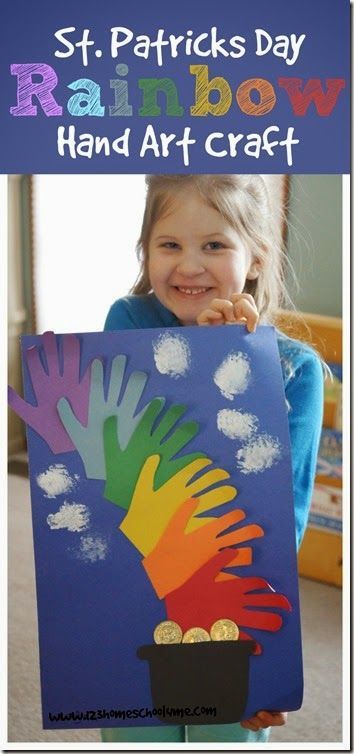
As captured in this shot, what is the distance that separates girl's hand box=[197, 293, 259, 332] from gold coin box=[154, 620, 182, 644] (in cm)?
35

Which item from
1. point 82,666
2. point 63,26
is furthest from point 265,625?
point 63,26

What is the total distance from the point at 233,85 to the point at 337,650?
1582 mm

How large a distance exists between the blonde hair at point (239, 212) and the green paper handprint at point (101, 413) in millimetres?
245

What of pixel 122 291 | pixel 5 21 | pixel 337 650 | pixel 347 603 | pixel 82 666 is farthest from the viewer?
pixel 122 291

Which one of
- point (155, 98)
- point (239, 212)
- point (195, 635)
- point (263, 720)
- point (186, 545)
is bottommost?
point (263, 720)

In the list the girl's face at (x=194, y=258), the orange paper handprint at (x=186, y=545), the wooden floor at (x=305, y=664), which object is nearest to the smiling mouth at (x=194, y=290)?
the girl's face at (x=194, y=258)

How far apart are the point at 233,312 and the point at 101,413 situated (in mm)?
193

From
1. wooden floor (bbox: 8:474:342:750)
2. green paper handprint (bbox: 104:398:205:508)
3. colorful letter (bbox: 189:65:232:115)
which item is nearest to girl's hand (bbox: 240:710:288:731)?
green paper handprint (bbox: 104:398:205:508)

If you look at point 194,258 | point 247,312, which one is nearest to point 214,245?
point 194,258

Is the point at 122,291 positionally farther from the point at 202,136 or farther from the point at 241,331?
the point at 241,331

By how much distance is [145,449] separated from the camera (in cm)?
114

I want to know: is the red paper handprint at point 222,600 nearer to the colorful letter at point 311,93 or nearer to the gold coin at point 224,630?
the gold coin at point 224,630

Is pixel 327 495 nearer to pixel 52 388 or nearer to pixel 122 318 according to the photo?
pixel 122 318

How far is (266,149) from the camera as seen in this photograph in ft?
4.52
